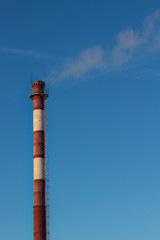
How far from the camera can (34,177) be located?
58.0 meters

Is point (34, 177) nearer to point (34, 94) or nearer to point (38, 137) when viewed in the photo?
point (38, 137)

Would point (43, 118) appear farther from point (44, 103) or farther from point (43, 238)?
point (43, 238)

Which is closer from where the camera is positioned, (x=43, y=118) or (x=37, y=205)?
(x=37, y=205)

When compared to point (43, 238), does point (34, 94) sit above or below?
above

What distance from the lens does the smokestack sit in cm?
5550

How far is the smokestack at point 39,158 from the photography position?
2185 inches

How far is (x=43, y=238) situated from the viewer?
2167 inches

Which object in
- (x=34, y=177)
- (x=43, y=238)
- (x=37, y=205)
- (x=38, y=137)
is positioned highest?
(x=38, y=137)

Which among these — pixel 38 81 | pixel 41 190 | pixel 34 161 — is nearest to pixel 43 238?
pixel 41 190

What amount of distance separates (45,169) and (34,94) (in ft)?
36.3

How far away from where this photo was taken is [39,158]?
58188mm

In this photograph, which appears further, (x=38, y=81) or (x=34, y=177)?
(x=38, y=81)

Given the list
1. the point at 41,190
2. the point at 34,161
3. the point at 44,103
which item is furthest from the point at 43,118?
the point at 41,190

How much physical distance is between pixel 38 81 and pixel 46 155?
11.2m
